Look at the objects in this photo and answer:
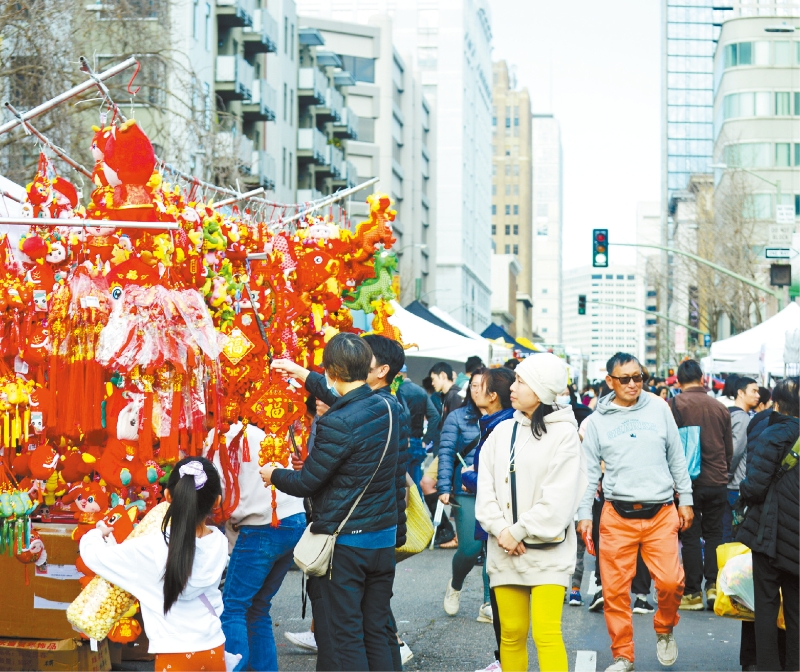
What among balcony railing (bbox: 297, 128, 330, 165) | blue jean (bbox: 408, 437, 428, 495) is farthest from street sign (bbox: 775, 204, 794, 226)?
balcony railing (bbox: 297, 128, 330, 165)

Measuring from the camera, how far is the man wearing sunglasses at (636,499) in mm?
7340

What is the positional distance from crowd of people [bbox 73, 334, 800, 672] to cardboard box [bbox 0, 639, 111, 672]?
0.91 metres

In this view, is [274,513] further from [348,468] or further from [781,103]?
[781,103]

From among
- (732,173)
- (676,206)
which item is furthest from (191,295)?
(676,206)

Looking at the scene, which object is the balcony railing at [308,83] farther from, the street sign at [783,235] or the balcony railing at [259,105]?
the street sign at [783,235]

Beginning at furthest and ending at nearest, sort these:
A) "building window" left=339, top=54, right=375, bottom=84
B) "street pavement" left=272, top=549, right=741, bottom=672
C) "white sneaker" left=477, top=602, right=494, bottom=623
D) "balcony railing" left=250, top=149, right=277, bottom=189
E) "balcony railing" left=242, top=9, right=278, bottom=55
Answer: "building window" left=339, top=54, right=375, bottom=84 < "balcony railing" left=242, top=9, right=278, bottom=55 < "balcony railing" left=250, top=149, right=277, bottom=189 < "white sneaker" left=477, top=602, right=494, bottom=623 < "street pavement" left=272, top=549, right=741, bottom=672

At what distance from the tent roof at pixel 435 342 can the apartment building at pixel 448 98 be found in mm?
72922

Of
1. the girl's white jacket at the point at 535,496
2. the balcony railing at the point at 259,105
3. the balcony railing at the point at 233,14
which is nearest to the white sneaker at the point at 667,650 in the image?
the girl's white jacket at the point at 535,496

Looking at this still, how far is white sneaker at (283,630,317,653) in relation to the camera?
7859 mm

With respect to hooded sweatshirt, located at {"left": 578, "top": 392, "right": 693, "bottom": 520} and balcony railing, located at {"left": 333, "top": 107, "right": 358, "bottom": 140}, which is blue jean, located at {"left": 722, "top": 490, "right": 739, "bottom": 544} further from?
balcony railing, located at {"left": 333, "top": 107, "right": 358, "bottom": 140}

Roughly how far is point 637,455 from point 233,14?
33526 millimetres

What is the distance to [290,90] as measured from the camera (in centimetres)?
5169

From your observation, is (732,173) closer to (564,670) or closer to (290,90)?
(290,90)

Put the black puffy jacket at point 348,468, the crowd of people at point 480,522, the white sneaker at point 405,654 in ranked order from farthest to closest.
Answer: the white sneaker at point 405,654 < the black puffy jacket at point 348,468 < the crowd of people at point 480,522
